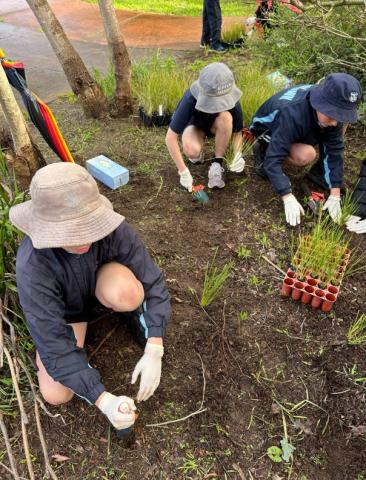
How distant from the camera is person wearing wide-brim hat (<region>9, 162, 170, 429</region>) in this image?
1301 mm

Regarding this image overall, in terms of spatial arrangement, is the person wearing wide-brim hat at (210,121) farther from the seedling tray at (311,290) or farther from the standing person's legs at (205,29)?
the standing person's legs at (205,29)

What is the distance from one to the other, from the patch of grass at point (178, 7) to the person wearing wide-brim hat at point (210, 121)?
5.07 meters

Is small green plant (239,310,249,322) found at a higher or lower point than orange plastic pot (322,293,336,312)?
lower

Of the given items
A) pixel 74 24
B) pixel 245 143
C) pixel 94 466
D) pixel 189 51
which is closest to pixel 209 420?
pixel 94 466

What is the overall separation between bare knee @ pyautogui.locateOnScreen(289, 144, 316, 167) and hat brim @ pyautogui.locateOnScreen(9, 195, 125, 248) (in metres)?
1.57

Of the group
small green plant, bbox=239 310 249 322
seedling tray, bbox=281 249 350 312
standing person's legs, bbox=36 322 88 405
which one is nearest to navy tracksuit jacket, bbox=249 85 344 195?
seedling tray, bbox=281 249 350 312

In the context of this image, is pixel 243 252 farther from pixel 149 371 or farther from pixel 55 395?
pixel 55 395

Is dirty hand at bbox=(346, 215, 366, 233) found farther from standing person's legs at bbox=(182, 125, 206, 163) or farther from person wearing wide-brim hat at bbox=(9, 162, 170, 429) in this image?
person wearing wide-brim hat at bbox=(9, 162, 170, 429)

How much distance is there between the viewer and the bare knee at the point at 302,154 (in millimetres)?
2535

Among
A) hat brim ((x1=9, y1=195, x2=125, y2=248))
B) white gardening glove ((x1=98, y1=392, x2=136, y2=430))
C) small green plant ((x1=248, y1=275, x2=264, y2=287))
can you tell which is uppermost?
hat brim ((x1=9, y1=195, x2=125, y2=248))

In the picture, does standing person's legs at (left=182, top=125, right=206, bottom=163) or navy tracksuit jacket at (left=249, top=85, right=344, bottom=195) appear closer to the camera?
navy tracksuit jacket at (left=249, top=85, right=344, bottom=195)

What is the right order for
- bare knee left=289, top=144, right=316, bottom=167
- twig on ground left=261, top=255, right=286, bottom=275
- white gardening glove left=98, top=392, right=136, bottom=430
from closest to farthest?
white gardening glove left=98, top=392, right=136, bottom=430
twig on ground left=261, top=255, right=286, bottom=275
bare knee left=289, top=144, right=316, bottom=167

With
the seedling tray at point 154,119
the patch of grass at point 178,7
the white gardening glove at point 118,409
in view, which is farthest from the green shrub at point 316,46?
the patch of grass at point 178,7

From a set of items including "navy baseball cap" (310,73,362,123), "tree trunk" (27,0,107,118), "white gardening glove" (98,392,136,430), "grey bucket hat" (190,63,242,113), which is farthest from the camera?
"tree trunk" (27,0,107,118)
